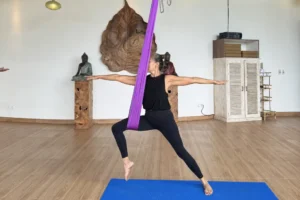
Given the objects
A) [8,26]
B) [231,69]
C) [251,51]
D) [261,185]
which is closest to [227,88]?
[231,69]

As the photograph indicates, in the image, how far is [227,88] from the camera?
6992 mm

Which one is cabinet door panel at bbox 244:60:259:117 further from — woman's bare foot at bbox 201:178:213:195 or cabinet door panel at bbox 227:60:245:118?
woman's bare foot at bbox 201:178:213:195

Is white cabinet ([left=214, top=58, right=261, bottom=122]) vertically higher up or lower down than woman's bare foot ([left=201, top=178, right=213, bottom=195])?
higher up

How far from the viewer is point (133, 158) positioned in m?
4.06

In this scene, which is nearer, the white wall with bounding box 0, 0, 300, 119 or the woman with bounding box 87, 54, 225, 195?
the woman with bounding box 87, 54, 225, 195

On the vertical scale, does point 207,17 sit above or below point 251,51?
above

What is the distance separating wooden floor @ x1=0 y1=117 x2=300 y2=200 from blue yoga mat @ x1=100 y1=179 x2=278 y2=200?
0.15 metres

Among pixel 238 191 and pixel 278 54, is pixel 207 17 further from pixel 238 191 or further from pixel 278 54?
pixel 238 191

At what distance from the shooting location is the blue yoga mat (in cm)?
269

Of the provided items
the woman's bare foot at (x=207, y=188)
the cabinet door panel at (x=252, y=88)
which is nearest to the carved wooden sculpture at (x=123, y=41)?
the cabinet door panel at (x=252, y=88)

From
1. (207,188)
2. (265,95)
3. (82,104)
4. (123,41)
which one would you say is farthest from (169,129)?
(265,95)

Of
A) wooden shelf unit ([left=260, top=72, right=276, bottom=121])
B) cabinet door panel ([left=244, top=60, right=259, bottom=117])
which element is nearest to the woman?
cabinet door panel ([left=244, top=60, right=259, bottom=117])

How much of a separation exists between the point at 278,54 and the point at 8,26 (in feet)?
23.1

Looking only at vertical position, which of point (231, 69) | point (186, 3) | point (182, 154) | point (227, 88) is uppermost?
point (186, 3)
